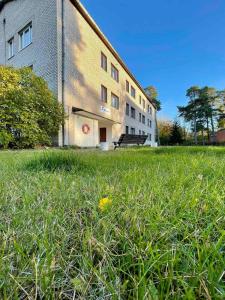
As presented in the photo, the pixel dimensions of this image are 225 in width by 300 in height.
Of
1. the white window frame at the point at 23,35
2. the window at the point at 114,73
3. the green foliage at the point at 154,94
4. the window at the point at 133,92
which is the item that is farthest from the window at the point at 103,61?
the green foliage at the point at 154,94

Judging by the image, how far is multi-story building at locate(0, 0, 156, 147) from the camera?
1194 cm

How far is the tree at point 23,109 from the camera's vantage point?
25.8ft

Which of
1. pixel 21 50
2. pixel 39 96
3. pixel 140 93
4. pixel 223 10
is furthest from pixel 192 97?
pixel 39 96

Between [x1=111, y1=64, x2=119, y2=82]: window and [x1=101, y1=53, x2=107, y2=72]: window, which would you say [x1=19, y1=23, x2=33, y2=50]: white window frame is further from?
[x1=111, y1=64, x2=119, y2=82]: window

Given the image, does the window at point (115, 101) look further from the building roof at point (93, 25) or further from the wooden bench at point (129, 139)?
the wooden bench at point (129, 139)

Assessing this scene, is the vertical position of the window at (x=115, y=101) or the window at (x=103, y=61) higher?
the window at (x=103, y=61)

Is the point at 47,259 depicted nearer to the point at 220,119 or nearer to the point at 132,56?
the point at 132,56

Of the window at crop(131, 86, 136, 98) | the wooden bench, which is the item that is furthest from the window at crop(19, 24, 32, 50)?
the window at crop(131, 86, 136, 98)

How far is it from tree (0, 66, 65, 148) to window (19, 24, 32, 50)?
648 cm

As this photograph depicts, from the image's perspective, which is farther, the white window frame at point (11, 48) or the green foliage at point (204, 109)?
the green foliage at point (204, 109)

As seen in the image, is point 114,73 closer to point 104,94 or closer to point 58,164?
point 104,94

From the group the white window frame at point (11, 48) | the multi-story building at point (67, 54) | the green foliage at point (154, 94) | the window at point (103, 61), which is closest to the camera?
the multi-story building at point (67, 54)

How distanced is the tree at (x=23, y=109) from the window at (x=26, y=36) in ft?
21.3

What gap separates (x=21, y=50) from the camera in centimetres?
1434
